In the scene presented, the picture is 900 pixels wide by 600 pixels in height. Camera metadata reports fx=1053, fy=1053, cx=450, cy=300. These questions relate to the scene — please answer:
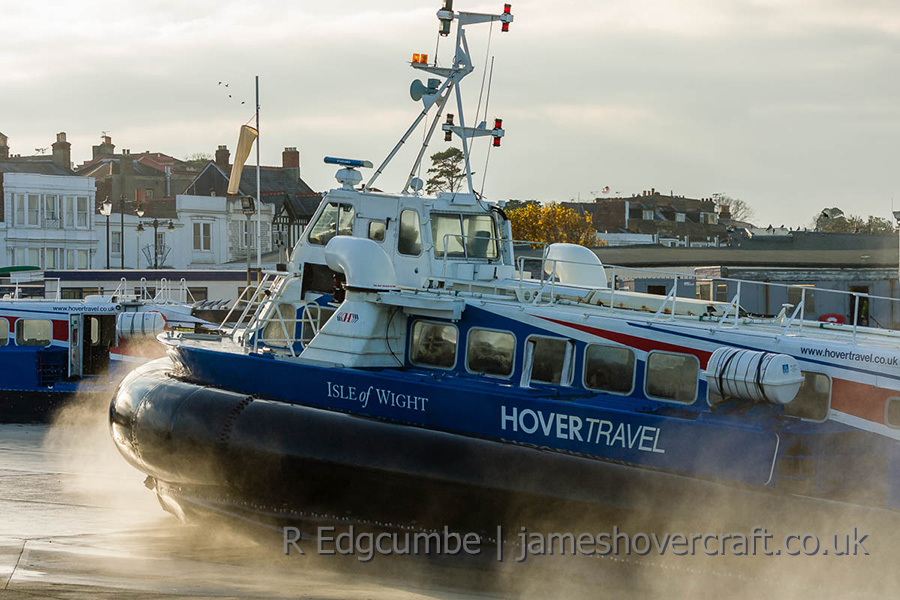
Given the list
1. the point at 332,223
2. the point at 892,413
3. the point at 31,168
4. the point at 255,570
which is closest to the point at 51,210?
the point at 31,168

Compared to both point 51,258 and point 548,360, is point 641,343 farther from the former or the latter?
point 51,258

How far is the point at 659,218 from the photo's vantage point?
2618 inches

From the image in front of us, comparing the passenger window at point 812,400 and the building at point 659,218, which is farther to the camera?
the building at point 659,218

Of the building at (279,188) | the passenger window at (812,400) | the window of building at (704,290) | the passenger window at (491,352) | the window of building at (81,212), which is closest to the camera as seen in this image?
the passenger window at (812,400)

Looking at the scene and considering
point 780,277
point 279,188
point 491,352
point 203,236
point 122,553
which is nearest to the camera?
point 122,553

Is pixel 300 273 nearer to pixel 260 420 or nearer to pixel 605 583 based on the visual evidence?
pixel 260 420

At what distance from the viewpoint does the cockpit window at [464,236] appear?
441 inches

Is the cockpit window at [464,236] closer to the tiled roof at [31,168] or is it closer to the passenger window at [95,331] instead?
the passenger window at [95,331]

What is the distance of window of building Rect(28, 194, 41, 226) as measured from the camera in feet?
118

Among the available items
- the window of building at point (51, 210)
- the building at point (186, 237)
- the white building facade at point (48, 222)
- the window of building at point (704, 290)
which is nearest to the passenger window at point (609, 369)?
the window of building at point (704, 290)

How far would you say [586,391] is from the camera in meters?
9.05

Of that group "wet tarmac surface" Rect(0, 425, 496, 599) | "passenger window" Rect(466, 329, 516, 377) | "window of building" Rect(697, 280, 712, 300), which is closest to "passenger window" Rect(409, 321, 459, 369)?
"passenger window" Rect(466, 329, 516, 377)

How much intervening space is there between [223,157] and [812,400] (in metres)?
40.6

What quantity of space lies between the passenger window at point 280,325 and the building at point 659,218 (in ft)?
142
